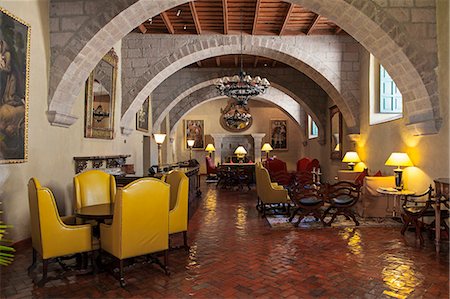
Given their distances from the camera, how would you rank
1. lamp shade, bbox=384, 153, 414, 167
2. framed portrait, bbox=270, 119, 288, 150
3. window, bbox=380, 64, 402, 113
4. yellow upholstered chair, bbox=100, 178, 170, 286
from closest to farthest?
yellow upholstered chair, bbox=100, 178, 170, 286 < lamp shade, bbox=384, 153, 414, 167 < window, bbox=380, 64, 402, 113 < framed portrait, bbox=270, 119, 288, 150

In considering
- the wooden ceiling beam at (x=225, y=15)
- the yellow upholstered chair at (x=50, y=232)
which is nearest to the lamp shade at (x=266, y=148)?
the wooden ceiling beam at (x=225, y=15)

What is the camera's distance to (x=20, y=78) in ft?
14.2

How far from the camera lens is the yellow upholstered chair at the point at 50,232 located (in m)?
3.11

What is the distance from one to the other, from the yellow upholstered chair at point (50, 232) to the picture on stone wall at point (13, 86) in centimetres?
116

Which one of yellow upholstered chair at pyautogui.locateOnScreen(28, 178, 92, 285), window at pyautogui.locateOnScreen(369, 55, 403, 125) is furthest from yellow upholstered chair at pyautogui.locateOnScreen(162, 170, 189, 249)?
window at pyautogui.locateOnScreen(369, 55, 403, 125)

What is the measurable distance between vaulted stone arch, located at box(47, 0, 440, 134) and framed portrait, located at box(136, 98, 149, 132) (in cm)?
430

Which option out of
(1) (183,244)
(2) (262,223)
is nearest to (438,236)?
(2) (262,223)

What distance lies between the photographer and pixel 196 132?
1805 cm

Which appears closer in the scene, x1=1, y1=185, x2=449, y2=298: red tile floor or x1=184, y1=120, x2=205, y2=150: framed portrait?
x1=1, y1=185, x2=449, y2=298: red tile floor

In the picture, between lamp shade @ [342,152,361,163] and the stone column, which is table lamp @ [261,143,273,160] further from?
lamp shade @ [342,152,361,163]

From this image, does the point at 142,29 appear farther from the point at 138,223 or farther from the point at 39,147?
the point at 138,223

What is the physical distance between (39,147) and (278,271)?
367 cm

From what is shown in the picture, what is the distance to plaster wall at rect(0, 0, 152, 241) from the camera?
14.0 ft

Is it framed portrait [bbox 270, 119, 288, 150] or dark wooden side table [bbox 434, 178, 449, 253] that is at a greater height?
framed portrait [bbox 270, 119, 288, 150]
